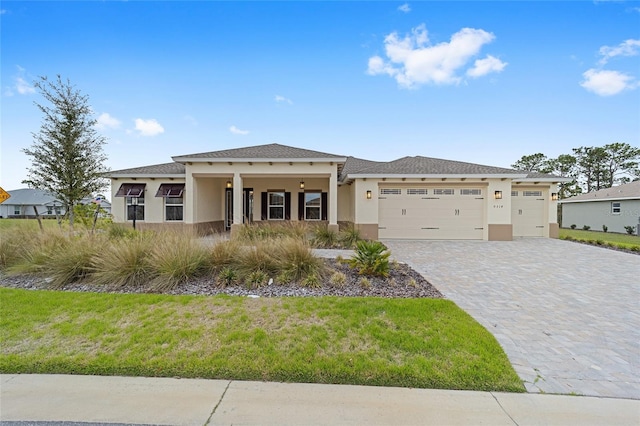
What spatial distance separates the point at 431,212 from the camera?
46.3 feet

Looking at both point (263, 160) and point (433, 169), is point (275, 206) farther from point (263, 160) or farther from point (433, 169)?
point (433, 169)

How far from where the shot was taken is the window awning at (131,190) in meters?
14.7

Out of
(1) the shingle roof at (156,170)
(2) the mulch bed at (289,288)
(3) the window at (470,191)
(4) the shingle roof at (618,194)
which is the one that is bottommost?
(2) the mulch bed at (289,288)

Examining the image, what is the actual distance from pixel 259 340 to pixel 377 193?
11348mm

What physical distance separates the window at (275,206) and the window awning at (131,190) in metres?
6.84

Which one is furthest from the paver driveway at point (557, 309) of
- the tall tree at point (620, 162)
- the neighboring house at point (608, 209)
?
the tall tree at point (620, 162)

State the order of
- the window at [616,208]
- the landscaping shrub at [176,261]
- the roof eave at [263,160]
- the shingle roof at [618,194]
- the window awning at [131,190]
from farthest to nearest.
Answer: the window at [616,208] < the shingle roof at [618,194] < the window awning at [131,190] < the roof eave at [263,160] < the landscaping shrub at [176,261]

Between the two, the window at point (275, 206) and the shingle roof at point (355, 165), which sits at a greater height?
the shingle roof at point (355, 165)

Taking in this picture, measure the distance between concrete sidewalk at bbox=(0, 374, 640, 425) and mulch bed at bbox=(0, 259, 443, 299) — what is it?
2371mm

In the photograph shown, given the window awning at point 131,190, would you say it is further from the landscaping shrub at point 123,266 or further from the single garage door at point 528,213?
the single garage door at point 528,213

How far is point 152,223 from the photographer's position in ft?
48.6

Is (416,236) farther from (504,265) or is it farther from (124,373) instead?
(124,373)

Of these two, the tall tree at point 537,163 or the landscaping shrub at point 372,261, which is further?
the tall tree at point 537,163

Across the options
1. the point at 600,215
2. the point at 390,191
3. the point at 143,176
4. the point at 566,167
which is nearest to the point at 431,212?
the point at 390,191
